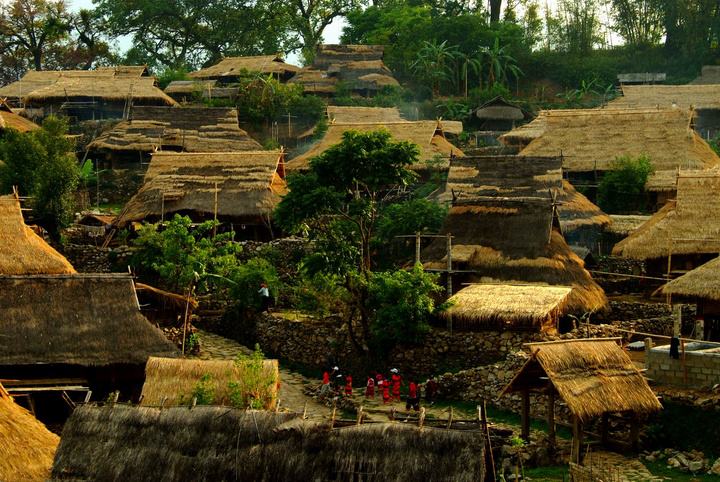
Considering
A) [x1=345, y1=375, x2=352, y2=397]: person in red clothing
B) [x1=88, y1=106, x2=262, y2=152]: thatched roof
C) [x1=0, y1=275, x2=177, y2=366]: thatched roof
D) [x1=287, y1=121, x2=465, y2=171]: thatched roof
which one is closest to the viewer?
[x1=0, y1=275, x2=177, y2=366]: thatched roof

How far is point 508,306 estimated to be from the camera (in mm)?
22234

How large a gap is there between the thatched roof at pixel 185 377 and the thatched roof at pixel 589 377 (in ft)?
14.5

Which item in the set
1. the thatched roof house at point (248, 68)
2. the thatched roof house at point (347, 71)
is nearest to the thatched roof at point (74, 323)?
the thatched roof house at point (248, 68)

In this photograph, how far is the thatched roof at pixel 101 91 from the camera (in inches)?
1725

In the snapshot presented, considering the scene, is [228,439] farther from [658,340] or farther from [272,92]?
[272,92]

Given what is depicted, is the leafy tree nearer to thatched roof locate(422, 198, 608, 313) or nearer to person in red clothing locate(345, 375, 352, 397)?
thatched roof locate(422, 198, 608, 313)

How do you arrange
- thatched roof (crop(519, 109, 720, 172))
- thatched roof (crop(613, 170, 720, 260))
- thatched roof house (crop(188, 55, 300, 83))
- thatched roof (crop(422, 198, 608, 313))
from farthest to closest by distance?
thatched roof house (crop(188, 55, 300, 83)) → thatched roof (crop(519, 109, 720, 172)) → thatched roof (crop(613, 170, 720, 260)) → thatched roof (crop(422, 198, 608, 313))

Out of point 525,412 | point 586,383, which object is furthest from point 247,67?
point 586,383

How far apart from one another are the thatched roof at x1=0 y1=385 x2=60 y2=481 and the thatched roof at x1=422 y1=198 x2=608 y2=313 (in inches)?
442

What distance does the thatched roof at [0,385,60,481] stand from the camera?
15.4 meters

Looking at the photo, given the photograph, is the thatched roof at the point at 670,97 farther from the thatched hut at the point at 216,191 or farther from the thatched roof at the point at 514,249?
the thatched roof at the point at 514,249

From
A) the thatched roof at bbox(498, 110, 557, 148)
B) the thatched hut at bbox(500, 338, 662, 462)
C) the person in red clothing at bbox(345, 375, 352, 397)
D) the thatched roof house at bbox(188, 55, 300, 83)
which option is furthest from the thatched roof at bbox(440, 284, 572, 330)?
the thatched roof house at bbox(188, 55, 300, 83)

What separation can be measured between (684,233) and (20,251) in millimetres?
15633

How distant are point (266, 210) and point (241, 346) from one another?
610cm
